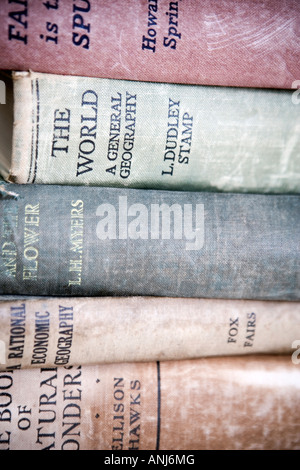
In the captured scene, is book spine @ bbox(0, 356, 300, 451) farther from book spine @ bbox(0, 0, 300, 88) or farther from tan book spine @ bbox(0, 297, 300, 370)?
book spine @ bbox(0, 0, 300, 88)

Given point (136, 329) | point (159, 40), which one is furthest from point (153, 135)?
point (136, 329)

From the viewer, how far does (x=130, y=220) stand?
1.48 feet

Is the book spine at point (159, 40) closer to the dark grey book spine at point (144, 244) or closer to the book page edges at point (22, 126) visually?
the book page edges at point (22, 126)

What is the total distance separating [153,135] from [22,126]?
15 cm

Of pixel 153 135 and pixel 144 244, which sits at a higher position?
pixel 153 135

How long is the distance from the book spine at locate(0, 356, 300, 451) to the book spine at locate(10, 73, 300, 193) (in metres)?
0.23

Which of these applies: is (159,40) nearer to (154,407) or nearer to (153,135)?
(153,135)

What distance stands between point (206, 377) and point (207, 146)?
0.93ft

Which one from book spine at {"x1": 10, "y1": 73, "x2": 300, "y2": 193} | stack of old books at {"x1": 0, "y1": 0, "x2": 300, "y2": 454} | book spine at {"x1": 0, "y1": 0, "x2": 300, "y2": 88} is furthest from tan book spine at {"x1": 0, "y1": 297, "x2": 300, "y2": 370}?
book spine at {"x1": 0, "y1": 0, "x2": 300, "y2": 88}

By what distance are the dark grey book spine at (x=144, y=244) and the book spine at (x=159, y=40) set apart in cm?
14

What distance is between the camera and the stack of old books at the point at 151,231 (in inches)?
16.4

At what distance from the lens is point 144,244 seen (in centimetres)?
45

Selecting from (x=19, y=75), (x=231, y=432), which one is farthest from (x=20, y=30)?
(x=231, y=432)
